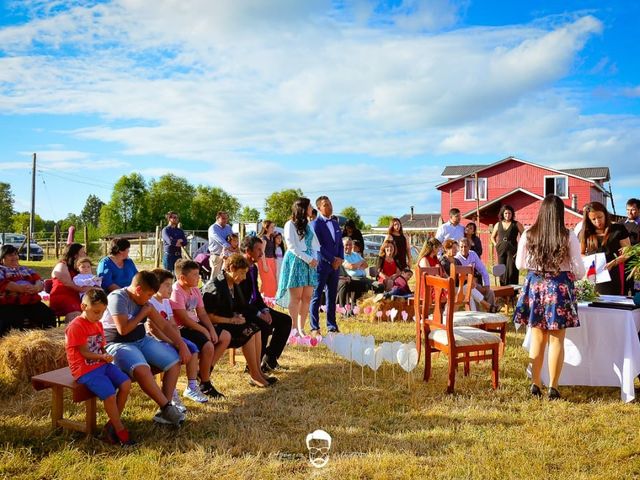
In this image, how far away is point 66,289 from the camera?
652 cm

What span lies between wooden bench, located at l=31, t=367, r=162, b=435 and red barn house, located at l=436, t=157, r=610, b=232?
27230 millimetres

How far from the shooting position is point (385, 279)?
9.27 metres

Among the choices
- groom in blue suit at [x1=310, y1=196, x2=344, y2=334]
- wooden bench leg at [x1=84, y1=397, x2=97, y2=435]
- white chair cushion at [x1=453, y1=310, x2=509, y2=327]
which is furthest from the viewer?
groom in blue suit at [x1=310, y1=196, x2=344, y2=334]

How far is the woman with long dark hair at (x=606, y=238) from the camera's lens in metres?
6.43

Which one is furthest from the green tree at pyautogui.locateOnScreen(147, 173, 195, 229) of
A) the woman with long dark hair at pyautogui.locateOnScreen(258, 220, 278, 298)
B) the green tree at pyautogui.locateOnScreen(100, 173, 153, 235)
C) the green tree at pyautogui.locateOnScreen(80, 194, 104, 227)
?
the woman with long dark hair at pyautogui.locateOnScreen(258, 220, 278, 298)

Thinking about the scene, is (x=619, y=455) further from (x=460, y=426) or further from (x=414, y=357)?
(x=414, y=357)

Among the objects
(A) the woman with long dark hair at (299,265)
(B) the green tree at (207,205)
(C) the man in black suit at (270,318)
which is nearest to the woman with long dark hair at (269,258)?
(A) the woman with long dark hair at (299,265)

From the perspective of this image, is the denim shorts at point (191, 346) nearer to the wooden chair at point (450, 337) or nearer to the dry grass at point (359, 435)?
the dry grass at point (359, 435)

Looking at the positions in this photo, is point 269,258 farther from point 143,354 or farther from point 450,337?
point 143,354

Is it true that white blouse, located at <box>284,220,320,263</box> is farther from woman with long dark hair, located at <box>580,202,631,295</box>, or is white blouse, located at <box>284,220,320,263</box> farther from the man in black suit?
woman with long dark hair, located at <box>580,202,631,295</box>

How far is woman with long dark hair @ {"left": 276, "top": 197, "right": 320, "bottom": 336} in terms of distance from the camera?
23.6 feet

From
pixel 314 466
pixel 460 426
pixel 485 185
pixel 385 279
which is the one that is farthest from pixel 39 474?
pixel 485 185

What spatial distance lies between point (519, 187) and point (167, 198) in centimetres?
4730

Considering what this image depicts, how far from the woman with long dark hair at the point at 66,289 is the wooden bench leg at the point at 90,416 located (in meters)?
2.66
